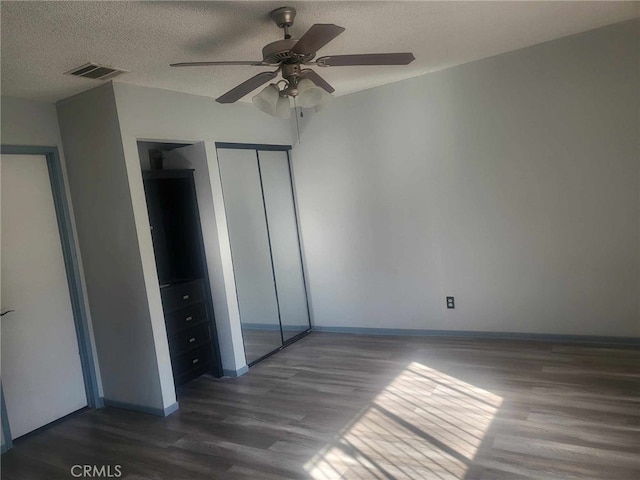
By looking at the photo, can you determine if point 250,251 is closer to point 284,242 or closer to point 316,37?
point 284,242

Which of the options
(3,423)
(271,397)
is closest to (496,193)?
(271,397)

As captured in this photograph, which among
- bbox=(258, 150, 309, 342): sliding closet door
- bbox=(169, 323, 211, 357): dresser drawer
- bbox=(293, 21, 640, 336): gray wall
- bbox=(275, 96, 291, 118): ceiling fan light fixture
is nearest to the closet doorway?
bbox=(258, 150, 309, 342): sliding closet door

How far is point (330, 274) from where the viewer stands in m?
4.84

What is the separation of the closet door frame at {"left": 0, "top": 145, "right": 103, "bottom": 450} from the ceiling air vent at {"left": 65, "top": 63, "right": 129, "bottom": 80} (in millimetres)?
835

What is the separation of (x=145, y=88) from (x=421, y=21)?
2058 millimetres

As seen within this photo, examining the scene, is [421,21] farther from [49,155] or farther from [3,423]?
[3,423]

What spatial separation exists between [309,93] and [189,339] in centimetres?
239

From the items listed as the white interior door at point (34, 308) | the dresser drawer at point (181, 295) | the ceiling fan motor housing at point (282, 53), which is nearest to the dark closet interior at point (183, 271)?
the dresser drawer at point (181, 295)

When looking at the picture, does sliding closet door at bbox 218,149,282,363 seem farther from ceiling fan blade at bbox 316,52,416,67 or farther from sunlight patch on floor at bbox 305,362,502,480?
ceiling fan blade at bbox 316,52,416,67

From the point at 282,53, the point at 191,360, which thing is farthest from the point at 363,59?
the point at 191,360

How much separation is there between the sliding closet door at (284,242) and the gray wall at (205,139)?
12.8 inches

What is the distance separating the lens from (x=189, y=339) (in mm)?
3768

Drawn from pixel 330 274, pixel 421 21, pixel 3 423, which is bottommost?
pixel 3 423

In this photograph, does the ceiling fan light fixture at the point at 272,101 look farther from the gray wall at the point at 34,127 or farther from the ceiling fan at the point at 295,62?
the gray wall at the point at 34,127
